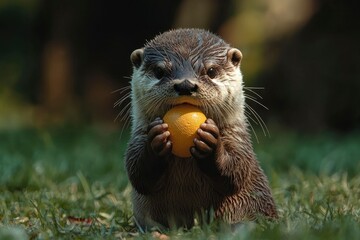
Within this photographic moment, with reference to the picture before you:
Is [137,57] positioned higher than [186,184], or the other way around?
[137,57]

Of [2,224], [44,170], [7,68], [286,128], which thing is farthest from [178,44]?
[7,68]

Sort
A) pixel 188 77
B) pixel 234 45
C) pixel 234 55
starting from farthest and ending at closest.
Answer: pixel 234 45 < pixel 234 55 < pixel 188 77

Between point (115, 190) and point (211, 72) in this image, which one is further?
point (115, 190)

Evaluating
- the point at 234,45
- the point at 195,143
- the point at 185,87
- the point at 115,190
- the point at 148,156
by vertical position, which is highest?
the point at 185,87

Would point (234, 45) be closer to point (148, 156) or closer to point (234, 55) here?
point (234, 55)

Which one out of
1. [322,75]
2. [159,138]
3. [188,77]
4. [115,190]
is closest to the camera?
[159,138]

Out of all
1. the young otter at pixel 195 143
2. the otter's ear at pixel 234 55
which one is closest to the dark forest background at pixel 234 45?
the otter's ear at pixel 234 55

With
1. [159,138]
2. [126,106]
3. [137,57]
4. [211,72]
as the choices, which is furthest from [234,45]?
[159,138]
